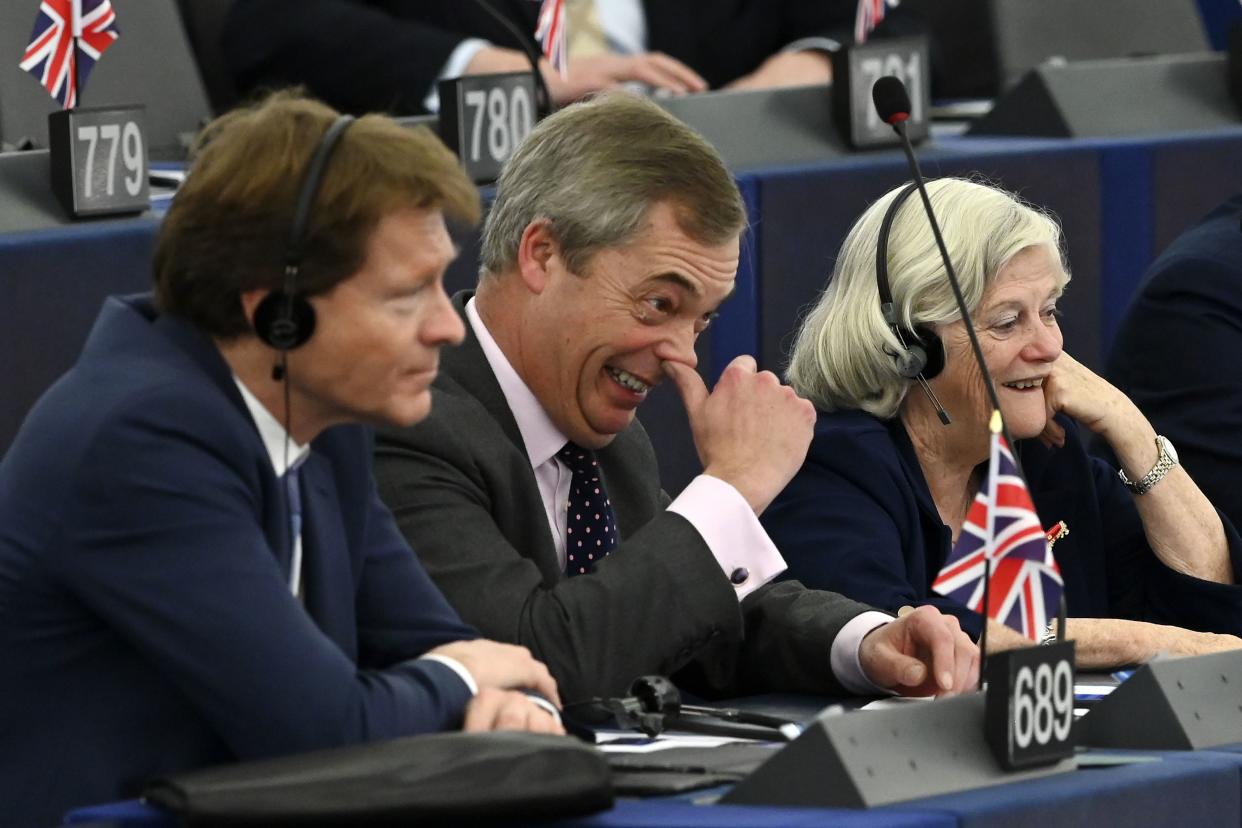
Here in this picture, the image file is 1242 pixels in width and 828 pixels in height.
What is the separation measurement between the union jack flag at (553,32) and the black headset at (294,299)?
2.06 meters

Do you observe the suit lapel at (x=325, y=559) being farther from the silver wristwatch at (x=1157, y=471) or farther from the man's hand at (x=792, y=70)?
the man's hand at (x=792, y=70)

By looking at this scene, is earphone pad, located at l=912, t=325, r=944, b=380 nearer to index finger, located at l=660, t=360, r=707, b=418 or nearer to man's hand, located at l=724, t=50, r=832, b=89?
index finger, located at l=660, t=360, r=707, b=418

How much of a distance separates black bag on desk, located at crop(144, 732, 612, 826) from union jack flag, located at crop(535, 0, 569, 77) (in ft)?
7.59

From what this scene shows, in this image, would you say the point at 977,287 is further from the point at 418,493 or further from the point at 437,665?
the point at 437,665

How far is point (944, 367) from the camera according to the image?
289cm

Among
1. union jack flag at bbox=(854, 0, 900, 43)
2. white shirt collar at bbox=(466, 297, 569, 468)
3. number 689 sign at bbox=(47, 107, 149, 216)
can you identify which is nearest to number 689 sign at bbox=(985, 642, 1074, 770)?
white shirt collar at bbox=(466, 297, 569, 468)

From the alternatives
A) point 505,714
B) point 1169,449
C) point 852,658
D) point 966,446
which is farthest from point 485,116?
point 505,714

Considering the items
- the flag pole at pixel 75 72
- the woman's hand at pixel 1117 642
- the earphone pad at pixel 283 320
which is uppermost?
the earphone pad at pixel 283 320

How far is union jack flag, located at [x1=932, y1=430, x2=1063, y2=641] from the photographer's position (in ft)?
6.50

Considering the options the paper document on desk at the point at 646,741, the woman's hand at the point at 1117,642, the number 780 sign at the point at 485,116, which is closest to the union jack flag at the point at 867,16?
the number 780 sign at the point at 485,116

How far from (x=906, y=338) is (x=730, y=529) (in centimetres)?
64

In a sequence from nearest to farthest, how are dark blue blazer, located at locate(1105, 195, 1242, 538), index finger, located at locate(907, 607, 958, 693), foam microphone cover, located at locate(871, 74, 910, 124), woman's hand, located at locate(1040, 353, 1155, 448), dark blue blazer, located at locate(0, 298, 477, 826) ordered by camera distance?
dark blue blazer, located at locate(0, 298, 477, 826) → foam microphone cover, located at locate(871, 74, 910, 124) → index finger, located at locate(907, 607, 958, 693) → woman's hand, located at locate(1040, 353, 1155, 448) → dark blue blazer, located at locate(1105, 195, 1242, 538)

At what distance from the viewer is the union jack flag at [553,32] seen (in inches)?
155

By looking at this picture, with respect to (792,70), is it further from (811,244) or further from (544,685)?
(544,685)
